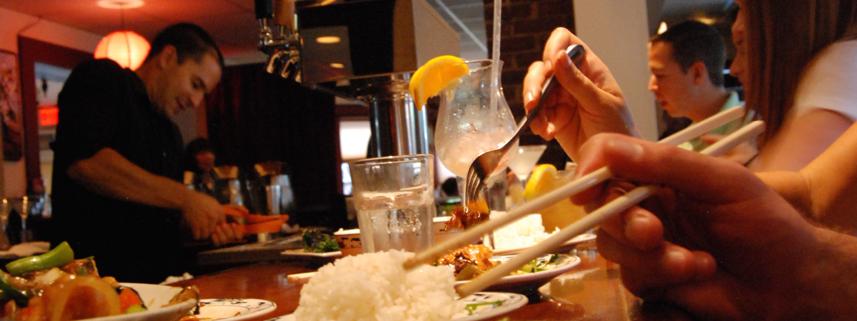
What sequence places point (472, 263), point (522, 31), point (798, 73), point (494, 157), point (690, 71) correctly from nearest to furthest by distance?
1. point (472, 263)
2. point (494, 157)
3. point (798, 73)
4. point (690, 71)
5. point (522, 31)

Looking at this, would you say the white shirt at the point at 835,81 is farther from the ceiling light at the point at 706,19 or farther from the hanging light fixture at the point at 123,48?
the ceiling light at the point at 706,19

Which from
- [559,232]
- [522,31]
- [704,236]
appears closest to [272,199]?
[522,31]

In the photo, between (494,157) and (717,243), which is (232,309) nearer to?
(494,157)

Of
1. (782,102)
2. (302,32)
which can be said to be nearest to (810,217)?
(782,102)

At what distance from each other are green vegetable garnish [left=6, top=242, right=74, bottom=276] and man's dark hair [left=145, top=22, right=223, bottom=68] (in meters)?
2.37

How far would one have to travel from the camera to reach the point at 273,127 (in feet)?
29.5

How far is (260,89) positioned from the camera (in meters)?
8.96

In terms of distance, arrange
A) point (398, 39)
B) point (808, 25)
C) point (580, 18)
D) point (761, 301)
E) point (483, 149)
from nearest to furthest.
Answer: point (761, 301), point (483, 149), point (808, 25), point (398, 39), point (580, 18)

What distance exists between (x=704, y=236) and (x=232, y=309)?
548 millimetres

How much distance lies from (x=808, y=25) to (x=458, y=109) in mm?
964

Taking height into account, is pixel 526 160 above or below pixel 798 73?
below

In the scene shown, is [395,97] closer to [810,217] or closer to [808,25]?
[808,25]

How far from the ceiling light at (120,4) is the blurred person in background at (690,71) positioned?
420 cm

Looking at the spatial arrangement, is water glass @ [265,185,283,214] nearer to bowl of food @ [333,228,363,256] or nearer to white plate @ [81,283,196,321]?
bowl of food @ [333,228,363,256]
